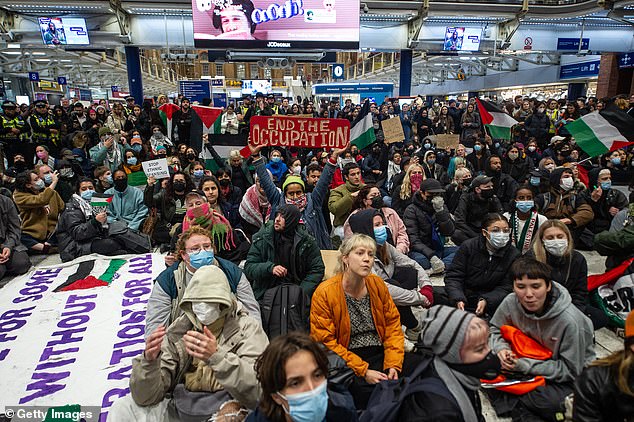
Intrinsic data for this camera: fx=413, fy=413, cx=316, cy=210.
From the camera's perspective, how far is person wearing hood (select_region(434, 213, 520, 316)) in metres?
3.71

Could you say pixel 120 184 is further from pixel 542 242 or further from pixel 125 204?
pixel 542 242

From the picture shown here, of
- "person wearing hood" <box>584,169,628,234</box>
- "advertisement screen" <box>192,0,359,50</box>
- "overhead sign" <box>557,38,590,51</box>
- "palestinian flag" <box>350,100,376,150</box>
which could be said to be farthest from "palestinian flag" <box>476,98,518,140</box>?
"overhead sign" <box>557,38,590,51</box>

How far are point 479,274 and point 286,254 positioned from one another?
71.0 inches

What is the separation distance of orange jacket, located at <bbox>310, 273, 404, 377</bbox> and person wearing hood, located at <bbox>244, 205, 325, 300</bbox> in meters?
0.78

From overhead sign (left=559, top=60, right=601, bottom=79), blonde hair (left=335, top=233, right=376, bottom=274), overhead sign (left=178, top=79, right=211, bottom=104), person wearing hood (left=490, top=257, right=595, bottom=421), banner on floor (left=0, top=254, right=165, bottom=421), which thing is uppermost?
overhead sign (left=559, top=60, right=601, bottom=79)

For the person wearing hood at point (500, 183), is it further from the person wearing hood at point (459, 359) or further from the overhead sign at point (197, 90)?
the overhead sign at point (197, 90)

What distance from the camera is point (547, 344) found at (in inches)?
110

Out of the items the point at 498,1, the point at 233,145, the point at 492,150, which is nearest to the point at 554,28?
the point at 498,1

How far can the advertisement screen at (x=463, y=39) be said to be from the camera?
14.7m

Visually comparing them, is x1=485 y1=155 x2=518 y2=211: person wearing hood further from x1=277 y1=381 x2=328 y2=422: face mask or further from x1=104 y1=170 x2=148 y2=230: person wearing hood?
x1=277 y1=381 x2=328 y2=422: face mask

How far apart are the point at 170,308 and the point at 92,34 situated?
1379 centimetres

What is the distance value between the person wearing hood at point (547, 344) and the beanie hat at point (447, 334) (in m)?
1.09

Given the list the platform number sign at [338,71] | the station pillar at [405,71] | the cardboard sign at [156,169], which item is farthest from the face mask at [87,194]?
the platform number sign at [338,71]

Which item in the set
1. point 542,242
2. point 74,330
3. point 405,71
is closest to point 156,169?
point 74,330
